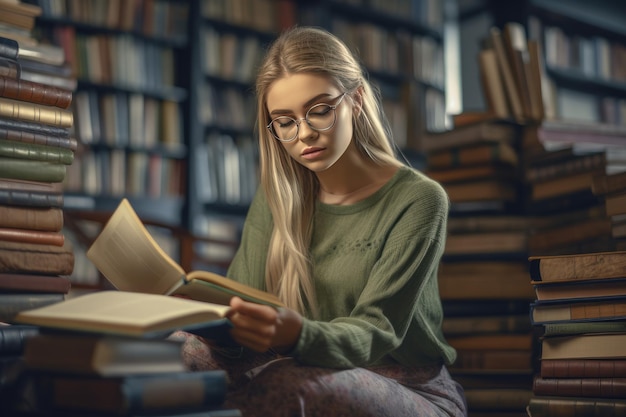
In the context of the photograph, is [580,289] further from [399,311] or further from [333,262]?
[333,262]

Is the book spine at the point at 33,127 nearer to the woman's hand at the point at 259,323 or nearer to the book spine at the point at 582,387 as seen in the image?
the woman's hand at the point at 259,323

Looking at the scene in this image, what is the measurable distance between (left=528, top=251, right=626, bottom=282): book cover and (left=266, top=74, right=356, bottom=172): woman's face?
435 millimetres

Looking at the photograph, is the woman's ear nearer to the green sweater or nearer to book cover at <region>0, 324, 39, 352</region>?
the green sweater

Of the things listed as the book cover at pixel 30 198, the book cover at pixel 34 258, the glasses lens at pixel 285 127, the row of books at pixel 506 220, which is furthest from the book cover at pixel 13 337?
the row of books at pixel 506 220

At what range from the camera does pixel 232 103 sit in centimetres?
427

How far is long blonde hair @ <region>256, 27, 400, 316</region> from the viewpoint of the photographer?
158 cm

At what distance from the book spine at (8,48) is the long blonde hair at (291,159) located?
468mm

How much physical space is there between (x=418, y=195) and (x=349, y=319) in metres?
0.34

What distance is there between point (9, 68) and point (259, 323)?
703 mm

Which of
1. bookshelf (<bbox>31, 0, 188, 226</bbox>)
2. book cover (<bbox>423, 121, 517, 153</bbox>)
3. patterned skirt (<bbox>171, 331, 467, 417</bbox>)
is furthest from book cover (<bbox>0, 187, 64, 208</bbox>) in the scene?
bookshelf (<bbox>31, 0, 188, 226</bbox>)

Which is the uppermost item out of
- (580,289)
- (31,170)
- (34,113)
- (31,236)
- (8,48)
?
(8,48)

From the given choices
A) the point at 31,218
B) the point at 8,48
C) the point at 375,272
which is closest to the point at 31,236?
the point at 31,218

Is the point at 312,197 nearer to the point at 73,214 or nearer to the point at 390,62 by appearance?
the point at 73,214

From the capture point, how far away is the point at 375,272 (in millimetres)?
1479
